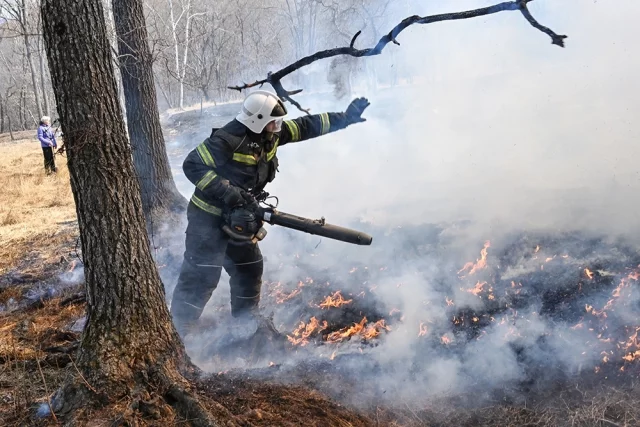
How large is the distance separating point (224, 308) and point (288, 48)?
41314mm

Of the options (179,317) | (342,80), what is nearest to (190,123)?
(342,80)

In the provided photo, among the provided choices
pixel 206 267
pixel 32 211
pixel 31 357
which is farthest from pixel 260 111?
pixel 32 211

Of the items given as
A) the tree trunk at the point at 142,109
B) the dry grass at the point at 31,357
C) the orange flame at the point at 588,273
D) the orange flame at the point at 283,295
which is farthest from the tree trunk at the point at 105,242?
the tree trunk at the point at 142,109

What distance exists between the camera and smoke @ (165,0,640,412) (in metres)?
4.02

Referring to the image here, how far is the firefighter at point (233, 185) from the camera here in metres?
4.15

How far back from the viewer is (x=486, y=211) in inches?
247

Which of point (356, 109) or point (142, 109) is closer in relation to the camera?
point (356, 109)

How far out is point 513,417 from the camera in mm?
3324

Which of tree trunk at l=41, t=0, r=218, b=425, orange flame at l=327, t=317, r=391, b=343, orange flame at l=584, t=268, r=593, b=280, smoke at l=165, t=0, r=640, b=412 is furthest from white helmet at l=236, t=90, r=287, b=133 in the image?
orange flame at l=584, t=268, r=593, b=280

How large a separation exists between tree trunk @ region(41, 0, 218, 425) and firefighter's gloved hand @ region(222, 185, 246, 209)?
104 cm

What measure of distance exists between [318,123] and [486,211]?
2.82 meters

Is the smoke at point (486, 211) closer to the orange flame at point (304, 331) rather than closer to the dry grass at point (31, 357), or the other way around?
the orange flame at point (304, 331)

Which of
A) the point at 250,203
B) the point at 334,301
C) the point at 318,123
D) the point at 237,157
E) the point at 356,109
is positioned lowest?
the point at 334,301

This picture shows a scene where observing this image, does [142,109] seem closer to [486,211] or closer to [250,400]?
[486,211]
